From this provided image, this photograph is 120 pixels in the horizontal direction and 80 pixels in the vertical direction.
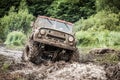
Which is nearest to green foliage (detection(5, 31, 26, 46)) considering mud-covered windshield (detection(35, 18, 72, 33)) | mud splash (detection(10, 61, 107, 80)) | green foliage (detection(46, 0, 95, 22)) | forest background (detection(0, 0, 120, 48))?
forest background (detection(0, 0, 120, 48))

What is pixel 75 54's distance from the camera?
49.3 feet

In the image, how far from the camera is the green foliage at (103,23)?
2772cm

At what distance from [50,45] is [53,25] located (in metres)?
1.37

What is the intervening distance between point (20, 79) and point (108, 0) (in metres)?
23.2

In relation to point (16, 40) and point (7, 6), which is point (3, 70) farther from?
point (7, 6)

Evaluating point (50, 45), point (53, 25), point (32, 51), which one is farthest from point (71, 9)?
point (32, 51)

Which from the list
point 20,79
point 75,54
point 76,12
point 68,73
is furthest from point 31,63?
point 76,12

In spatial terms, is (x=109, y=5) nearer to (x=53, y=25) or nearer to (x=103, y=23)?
(x=103, y=23)

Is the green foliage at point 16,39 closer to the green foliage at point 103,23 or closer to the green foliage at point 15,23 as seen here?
the green foliage at point 15,23

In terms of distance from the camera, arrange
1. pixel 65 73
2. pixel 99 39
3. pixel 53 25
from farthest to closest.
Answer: pixel 99 39, pixel 53 25, pixel 65 73

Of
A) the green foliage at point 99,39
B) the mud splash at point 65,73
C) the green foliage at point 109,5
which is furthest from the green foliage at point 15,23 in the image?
the mud splash at point 65,73

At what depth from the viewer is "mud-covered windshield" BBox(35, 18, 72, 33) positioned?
15.5 m

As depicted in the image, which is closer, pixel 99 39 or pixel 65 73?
pixel 65 73

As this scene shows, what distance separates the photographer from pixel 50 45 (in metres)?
14.4
